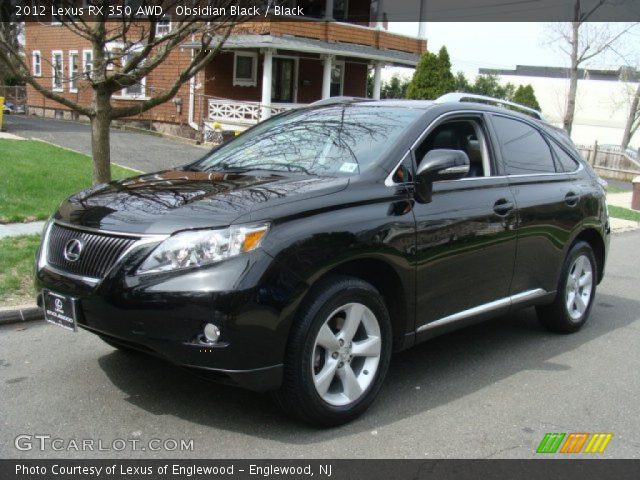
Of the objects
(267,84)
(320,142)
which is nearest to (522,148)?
(320,142)

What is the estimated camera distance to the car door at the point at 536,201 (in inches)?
202

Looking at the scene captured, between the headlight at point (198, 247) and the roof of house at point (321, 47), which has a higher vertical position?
the roof of house at point (321, 47)

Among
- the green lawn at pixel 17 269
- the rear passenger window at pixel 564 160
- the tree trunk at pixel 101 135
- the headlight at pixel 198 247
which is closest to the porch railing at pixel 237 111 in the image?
the tree trunk at pixel 101 135

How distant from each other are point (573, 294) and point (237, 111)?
19.1 metres

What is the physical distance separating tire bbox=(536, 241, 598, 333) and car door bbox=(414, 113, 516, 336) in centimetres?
98

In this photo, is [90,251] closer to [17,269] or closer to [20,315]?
[20,315]

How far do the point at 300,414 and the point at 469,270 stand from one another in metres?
1.65

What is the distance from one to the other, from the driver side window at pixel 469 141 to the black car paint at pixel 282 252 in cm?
→ 9

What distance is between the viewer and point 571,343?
578cm

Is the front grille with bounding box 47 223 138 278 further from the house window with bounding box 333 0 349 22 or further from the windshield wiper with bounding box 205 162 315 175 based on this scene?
the house window with bounding box 333 0 349 22

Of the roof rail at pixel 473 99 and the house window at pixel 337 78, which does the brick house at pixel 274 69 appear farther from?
the roof rail at pixel 473 99

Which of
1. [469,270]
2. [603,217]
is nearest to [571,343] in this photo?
[603,217]

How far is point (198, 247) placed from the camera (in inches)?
133

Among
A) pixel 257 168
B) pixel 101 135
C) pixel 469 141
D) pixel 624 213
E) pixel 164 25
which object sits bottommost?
pixel 624 213
